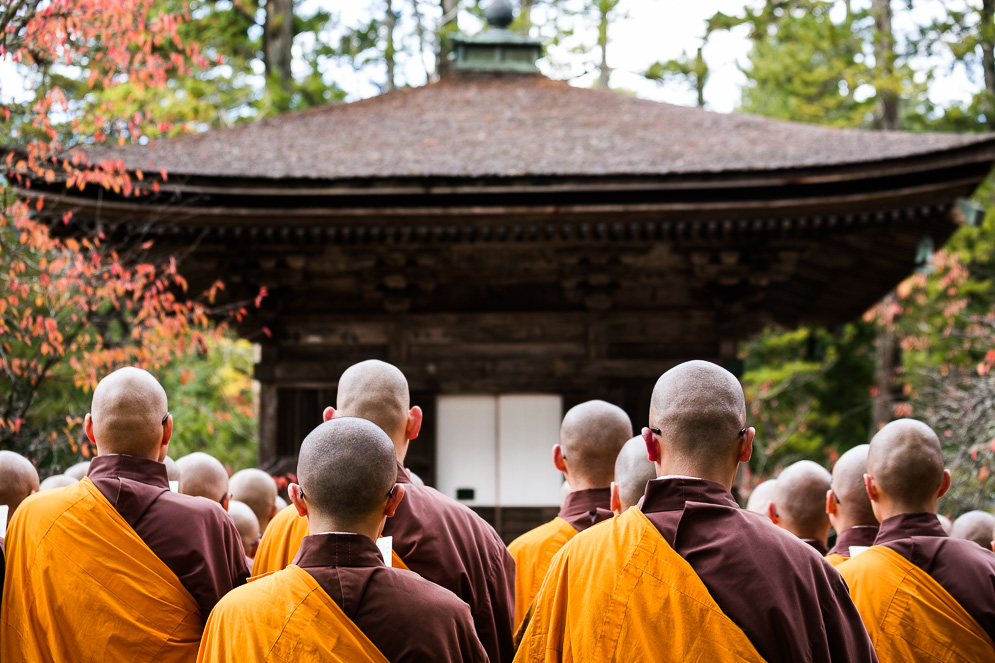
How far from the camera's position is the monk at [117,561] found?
2689 millimetres

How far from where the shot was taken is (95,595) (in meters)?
2.69

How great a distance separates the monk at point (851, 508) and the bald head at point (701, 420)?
1.18 m

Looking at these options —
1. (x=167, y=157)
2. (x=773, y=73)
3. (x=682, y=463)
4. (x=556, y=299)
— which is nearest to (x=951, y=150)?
(x=556, y=299)

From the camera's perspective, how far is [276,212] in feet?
24.1

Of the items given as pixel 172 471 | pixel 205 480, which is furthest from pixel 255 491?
pixel 172 471

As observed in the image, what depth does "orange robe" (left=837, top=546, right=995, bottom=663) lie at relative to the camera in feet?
8.59

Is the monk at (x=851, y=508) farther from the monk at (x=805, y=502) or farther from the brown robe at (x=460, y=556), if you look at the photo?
the brown robe at (x=460, y=556)

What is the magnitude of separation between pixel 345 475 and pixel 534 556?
1.54 m

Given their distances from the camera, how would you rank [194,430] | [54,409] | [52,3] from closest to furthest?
[52,3], [54,409], [194,430]

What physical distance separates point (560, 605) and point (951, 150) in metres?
5.97

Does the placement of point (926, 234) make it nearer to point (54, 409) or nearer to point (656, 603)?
point (656, 603)

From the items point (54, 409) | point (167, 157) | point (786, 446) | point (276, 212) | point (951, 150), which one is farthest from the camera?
point (786, 446)

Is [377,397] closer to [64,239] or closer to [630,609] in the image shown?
[630,609]

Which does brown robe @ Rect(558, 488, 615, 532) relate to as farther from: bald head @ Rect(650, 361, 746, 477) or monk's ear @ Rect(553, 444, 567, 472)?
bald head @ Rect(650, 361, 746, 477)
